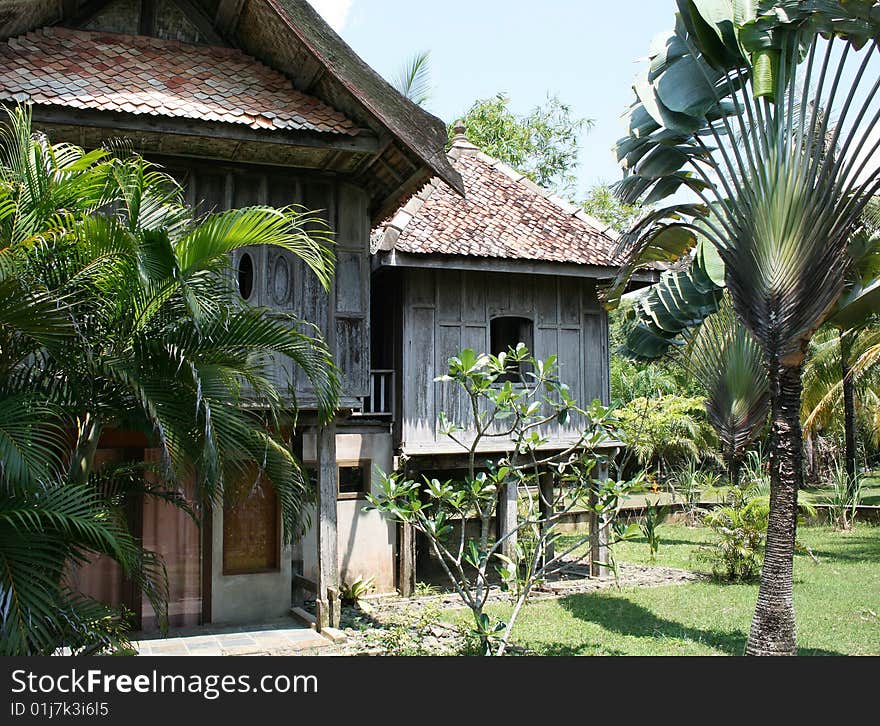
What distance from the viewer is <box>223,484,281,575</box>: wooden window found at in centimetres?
1095

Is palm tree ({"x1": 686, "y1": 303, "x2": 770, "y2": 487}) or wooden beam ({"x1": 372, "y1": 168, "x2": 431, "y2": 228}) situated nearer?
wooden beam ({"x1": 372, "y1": 168, "x2": 431, "y2": 228})

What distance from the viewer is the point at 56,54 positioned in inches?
347

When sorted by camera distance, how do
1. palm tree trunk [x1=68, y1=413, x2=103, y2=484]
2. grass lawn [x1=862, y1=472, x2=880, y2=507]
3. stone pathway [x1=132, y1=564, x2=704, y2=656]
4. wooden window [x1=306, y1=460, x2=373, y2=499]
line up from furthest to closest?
grass lawn [x1=862, y1=472, x2=880, y2=507] → wooden window [x1=306, y1=460, x2=373, y2=499] → stone pathway [x1=132, y1=564, x2=704, y2=656] → palm tree trunk [x1=68, y1=413, x2=103, y2=484]

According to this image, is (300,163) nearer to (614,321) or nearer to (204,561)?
(204,561)

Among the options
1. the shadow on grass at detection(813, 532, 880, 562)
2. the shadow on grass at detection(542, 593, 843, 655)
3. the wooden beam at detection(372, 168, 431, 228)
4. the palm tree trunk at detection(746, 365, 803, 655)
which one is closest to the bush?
the shadow on grass at detection(542, 593, 843, 655)

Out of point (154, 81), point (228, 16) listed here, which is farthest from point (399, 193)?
point (154, 81)

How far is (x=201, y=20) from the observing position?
9.92 metres

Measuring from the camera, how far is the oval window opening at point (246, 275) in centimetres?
981

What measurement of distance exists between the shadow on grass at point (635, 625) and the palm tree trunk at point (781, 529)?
5.04 feet

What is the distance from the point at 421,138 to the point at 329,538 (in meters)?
4.67

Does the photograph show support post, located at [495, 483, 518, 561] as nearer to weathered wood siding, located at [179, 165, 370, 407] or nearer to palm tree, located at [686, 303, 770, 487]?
palm tree, located at [686, 303, 770, 487]

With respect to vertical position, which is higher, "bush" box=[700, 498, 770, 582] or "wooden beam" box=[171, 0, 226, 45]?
"wooden beam" box=[171, 0, 226, 45]

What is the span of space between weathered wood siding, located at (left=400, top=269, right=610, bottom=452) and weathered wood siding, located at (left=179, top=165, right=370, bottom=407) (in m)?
2.86
